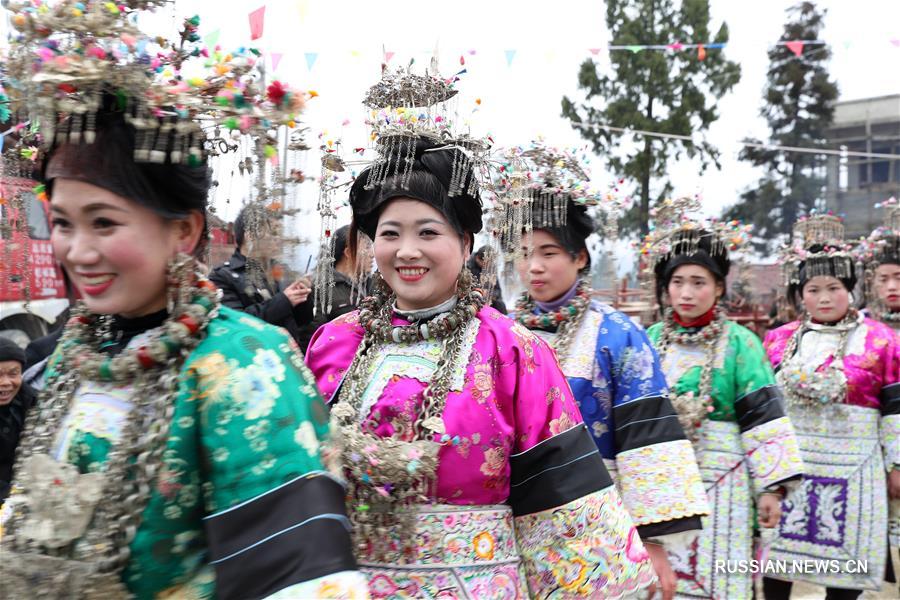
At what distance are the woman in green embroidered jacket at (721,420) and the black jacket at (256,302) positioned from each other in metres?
1.89

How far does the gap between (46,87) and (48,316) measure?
706 centimetres

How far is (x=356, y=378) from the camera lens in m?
2.29

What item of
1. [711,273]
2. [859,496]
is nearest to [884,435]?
[859,496]

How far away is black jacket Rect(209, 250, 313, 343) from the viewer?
388cm

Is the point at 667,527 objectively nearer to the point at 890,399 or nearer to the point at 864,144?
the point at 890,399

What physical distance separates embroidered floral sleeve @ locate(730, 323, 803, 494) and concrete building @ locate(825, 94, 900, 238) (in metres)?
20.1

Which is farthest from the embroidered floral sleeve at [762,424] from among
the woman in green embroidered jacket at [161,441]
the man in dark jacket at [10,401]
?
the man in dark jacket at [10,401]

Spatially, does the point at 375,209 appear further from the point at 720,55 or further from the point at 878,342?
the point at 720,55

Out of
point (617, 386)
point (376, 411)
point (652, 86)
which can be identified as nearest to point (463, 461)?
point (376, 411)

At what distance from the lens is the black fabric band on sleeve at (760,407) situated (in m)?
3.85

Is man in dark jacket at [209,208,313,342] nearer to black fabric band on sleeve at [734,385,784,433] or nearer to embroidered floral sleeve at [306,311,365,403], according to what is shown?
embroidered floral sleeve at [306,311,365,403]

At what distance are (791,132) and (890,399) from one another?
16853mm

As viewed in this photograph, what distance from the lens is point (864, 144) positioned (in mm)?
22594

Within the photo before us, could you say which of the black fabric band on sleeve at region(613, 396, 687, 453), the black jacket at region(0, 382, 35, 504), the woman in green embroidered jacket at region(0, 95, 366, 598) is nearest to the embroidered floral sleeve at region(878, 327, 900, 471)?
the black fabric band on sleeve at region(613, 396, 687, 453)
